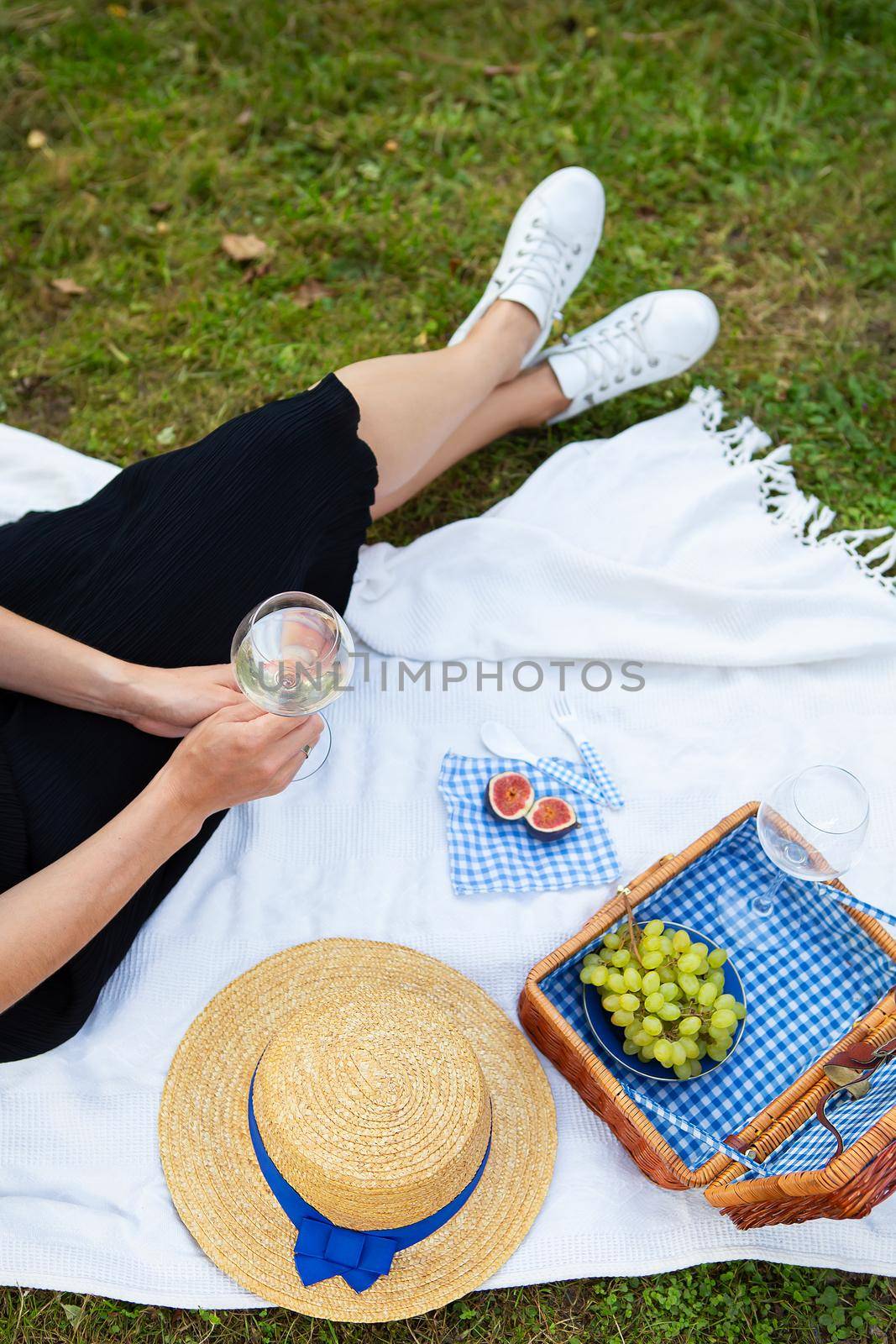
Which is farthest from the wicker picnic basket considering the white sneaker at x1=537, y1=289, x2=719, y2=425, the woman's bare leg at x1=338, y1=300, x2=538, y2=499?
the white sneaker at x1=537, y1=289, x2=719, y2=425

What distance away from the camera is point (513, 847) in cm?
274

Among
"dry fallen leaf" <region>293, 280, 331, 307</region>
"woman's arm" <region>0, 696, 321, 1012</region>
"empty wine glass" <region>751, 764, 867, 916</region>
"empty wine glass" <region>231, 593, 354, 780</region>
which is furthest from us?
"dry fallen leaf" <region>293, 280, 331, 307</region>

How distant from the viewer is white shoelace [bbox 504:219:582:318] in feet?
11.0

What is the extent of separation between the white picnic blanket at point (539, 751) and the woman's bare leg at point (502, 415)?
7.5 inches

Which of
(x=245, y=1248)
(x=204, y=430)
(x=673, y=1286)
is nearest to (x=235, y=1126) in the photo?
(x=245, y=1248)

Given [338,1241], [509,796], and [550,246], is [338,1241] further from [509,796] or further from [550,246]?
[550,246]

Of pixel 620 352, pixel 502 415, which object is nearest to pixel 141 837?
pixel 502 415

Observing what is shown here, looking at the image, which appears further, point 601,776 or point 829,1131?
point 601,776

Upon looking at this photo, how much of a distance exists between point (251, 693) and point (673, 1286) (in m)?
1.67

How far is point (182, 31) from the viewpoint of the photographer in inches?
166

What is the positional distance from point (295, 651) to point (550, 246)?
2.12m

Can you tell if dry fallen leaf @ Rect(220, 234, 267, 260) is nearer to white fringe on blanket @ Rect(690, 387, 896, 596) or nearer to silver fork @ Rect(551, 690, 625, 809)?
white fringe on blanket @ Rect(690, 387, 896, 596)

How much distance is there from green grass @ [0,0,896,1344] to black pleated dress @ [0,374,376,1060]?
2.88 feet

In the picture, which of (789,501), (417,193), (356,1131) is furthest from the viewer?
(417,193)
